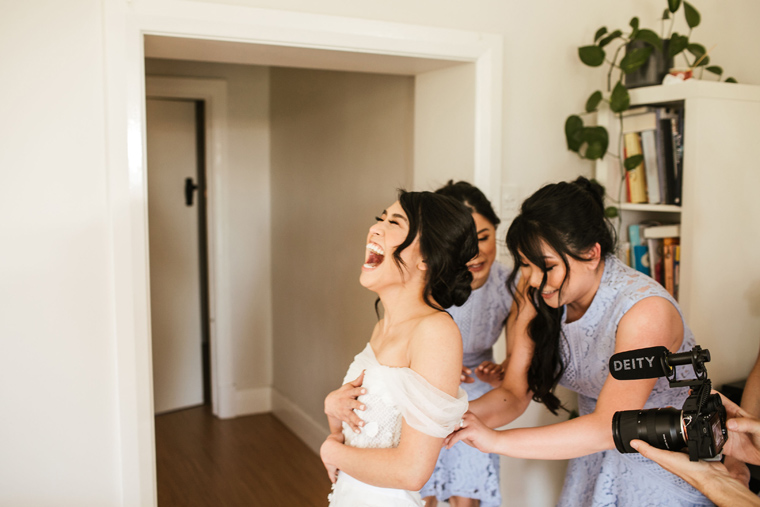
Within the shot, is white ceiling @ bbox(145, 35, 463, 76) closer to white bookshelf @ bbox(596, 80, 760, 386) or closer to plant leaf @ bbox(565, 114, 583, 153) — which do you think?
Answer: plant leaf @ bbox(565, 114, 583, 153)

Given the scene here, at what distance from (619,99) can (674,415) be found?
4.78ft

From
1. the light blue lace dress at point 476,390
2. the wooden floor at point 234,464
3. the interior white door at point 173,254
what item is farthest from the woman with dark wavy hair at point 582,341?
the interior white door at point 173,254

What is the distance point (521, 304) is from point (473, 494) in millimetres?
629

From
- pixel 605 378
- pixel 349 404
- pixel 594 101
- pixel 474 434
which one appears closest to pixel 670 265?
pixel 594 101

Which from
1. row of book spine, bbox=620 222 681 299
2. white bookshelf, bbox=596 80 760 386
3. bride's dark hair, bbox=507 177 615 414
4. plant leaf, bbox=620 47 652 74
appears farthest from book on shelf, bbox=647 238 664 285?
bride's dark hair, bbox=507 177 615 414

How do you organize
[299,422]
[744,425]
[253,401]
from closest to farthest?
1. [744,425]
2. [299,422]
3. [253,401]

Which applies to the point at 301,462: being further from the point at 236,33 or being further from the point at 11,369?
the point at 236,33

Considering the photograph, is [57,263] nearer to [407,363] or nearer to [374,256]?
[374,256]

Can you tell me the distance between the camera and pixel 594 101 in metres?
2.38

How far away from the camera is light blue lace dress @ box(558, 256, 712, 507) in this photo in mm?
1559

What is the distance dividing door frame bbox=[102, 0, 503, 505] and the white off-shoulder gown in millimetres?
673

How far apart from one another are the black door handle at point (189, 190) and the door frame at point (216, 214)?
0.56 feet

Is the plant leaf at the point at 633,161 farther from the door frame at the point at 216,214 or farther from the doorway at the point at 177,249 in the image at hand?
the doorway at the point at 177,249

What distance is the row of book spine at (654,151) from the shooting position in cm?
229
